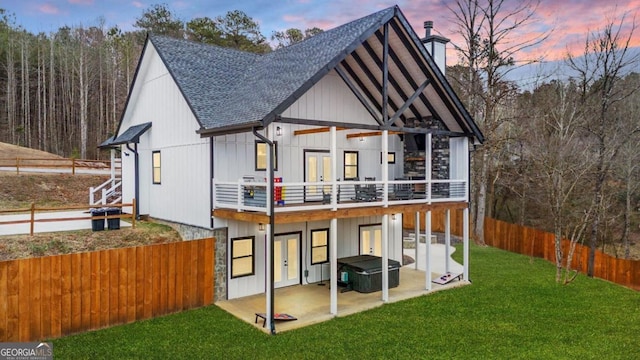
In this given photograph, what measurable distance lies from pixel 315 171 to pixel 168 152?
16.3 ft

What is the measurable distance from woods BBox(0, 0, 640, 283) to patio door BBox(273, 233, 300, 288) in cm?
933

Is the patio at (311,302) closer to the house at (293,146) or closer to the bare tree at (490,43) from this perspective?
the house at (293,146)

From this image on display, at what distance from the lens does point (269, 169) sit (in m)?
10.3

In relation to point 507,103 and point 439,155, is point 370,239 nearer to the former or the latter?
point 439,155

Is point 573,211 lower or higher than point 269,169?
lower

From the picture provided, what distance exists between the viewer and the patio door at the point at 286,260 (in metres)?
13.5

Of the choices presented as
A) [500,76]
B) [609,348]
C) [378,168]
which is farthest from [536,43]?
[609,348]

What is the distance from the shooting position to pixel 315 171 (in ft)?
47.1

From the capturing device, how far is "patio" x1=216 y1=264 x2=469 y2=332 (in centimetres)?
1081

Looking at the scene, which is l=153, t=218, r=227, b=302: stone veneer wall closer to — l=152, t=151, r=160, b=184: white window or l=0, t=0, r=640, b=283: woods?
l=152, t=151, r=160, b=184: white window

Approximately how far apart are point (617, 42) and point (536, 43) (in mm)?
6126

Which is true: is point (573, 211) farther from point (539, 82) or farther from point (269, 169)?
point (269, 169)

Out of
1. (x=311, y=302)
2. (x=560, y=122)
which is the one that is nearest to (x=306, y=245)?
(x=311, y=302)

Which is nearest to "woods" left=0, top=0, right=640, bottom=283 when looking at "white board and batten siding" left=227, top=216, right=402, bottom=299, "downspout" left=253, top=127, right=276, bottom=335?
"white board and batten siding" left=227, top=216, right=402, bottom=299
